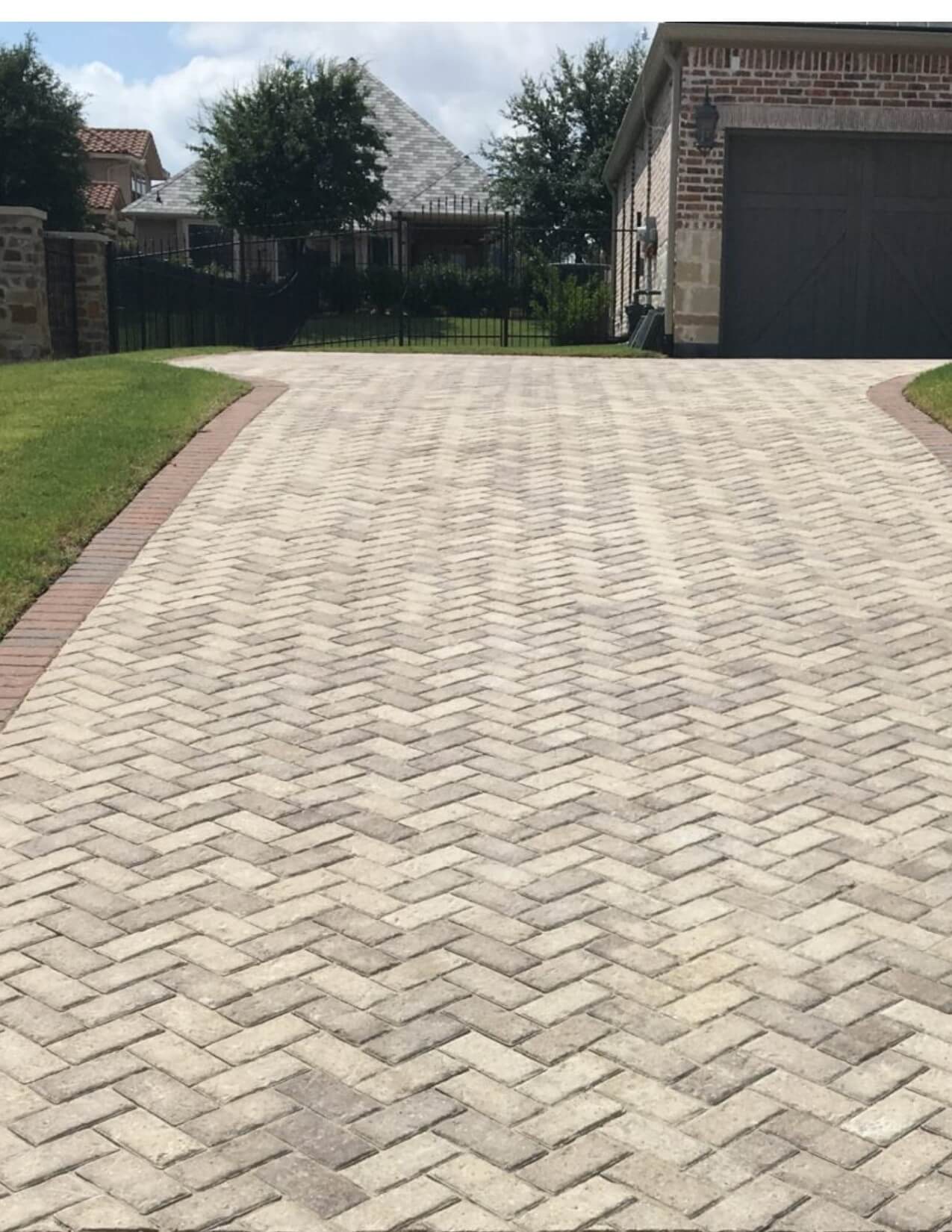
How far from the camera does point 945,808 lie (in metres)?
5.17

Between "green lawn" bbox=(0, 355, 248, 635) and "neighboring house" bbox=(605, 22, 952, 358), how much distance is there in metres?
7.80

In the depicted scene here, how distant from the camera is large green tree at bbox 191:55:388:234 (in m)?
34.5

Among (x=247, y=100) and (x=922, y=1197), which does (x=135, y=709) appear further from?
(x=247, y=100)

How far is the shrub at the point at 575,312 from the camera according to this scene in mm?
23234

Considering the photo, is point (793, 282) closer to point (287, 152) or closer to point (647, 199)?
point (647, 199)

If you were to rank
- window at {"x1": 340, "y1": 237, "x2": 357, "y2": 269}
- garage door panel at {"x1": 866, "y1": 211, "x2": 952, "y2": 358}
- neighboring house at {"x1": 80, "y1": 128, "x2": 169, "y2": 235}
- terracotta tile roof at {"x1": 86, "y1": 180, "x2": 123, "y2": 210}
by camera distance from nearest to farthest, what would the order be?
garage door panel at {"x1": 866, "y1": 211, "x2": 952, "y2": 358}
window at {"x1": 340, "y1": 237, "x2": 357, "y2": 269}
terracotta tile roof at {"x1": 86, "y1": 180, "x2": 123, "y2": 210}
neighboring house at {"x1": 80, "y1": 128, "x2": 169, "y2": 235}

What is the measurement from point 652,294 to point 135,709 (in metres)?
16.2

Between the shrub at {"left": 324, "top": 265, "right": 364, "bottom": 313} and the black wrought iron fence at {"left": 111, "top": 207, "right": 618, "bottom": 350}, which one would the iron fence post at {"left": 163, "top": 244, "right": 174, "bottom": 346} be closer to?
the black wrought iron fence at {"left": 111, "top": 207, "right": 618, "bottom": 350}

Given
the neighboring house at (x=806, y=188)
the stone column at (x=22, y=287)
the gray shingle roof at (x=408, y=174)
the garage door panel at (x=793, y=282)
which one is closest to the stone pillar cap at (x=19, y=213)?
the stone column at (x=22, y=287)

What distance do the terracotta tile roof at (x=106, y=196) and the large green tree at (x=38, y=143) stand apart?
638 inches

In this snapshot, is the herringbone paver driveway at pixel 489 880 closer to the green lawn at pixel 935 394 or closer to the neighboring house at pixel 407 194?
the green lawn at pixel 935 394

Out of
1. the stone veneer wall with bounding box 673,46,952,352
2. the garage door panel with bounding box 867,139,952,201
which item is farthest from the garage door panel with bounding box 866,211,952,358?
the stone veneer wall with bounding box 673,46,952,352

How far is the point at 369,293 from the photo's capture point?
110 ft

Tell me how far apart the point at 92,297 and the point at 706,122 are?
27.0 ft
